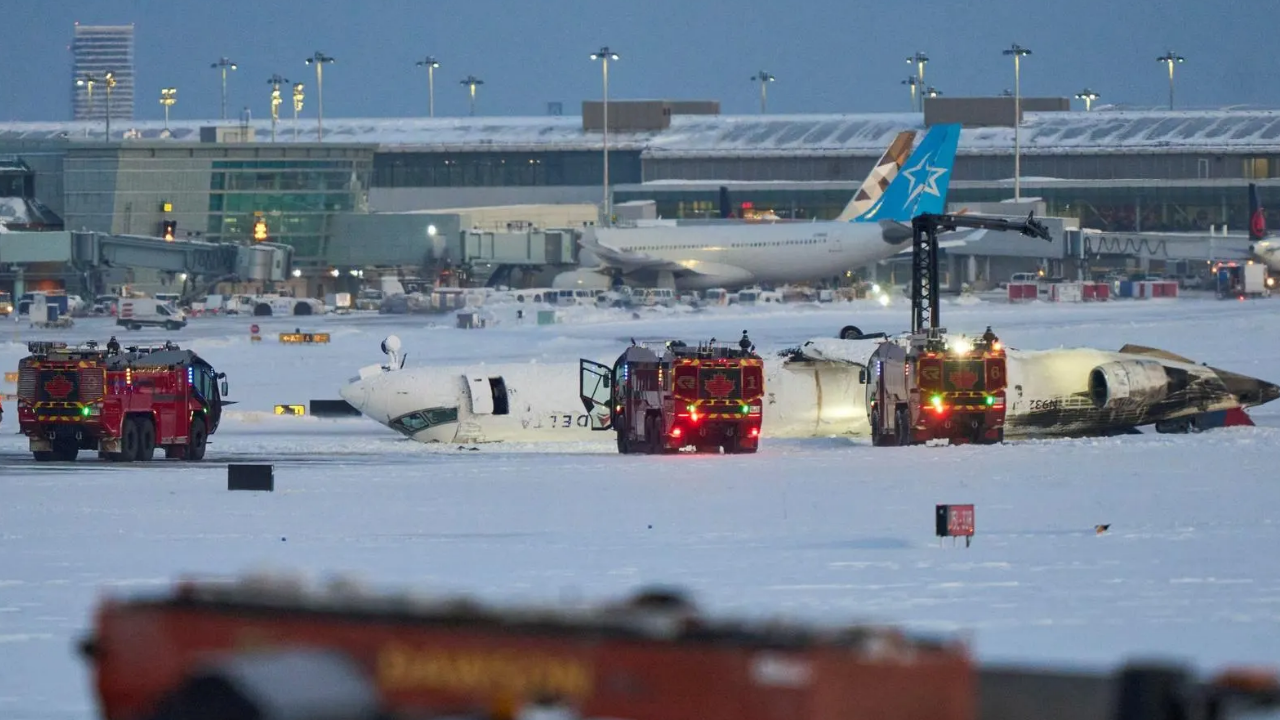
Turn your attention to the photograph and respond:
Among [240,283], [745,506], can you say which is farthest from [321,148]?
[745,506]

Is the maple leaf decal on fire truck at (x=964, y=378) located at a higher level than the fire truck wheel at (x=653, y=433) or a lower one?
higher

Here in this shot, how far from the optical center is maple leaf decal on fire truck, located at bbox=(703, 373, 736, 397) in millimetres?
38812

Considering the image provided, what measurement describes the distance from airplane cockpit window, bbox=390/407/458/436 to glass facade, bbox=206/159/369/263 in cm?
7585

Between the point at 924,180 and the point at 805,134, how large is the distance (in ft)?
146

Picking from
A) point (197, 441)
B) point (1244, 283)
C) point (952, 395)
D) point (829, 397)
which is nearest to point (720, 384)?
point (952, 395)

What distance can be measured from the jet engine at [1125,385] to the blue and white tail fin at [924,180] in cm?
5761

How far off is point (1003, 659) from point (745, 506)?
13.2 metres

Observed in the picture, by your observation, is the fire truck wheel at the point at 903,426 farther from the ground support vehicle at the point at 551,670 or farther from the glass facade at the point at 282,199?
the glass facade at the point at 282,199

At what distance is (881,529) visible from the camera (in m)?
23.1

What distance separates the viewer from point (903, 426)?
3997cm

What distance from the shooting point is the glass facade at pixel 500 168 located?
150 meters

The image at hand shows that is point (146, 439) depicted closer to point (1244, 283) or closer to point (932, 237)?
point (932, 237)

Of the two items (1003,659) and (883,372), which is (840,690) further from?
(883,372)

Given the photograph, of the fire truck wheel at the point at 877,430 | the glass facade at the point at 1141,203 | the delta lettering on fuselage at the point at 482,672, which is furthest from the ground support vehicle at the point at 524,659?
the glass facade at the point at 1141,203
